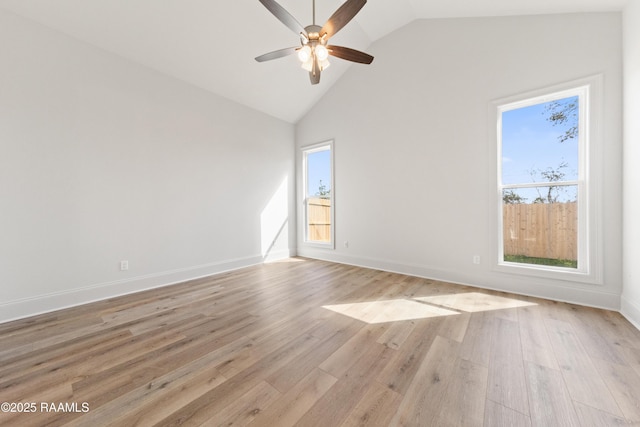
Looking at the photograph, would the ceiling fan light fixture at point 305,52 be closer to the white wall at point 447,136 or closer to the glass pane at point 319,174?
the white wall at point 447,136

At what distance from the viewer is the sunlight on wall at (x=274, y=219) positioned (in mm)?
4867

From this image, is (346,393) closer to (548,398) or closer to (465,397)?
(465,397)

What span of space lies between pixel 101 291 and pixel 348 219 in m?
3.78

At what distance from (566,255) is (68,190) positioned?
5851 millimetres

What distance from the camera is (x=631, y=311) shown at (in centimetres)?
225

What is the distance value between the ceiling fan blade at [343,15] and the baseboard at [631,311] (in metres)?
3.60

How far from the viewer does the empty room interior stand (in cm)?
151

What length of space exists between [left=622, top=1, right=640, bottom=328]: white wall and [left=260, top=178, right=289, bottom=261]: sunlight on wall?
4797 millimetres

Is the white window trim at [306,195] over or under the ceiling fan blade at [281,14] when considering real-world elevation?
under

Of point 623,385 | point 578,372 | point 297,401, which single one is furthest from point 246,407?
point 623,385

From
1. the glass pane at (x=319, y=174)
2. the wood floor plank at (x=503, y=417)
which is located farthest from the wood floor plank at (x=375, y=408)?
the glass pane at (x=319, y=174)

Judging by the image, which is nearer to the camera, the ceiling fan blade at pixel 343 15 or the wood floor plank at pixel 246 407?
the wood floor plank at pixel 246 407

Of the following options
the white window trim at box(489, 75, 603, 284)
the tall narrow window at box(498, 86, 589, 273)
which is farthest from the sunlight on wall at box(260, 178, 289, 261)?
the white window trim at box(489, 75, 603, 284)

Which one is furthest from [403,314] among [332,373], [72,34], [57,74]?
[72,34]
